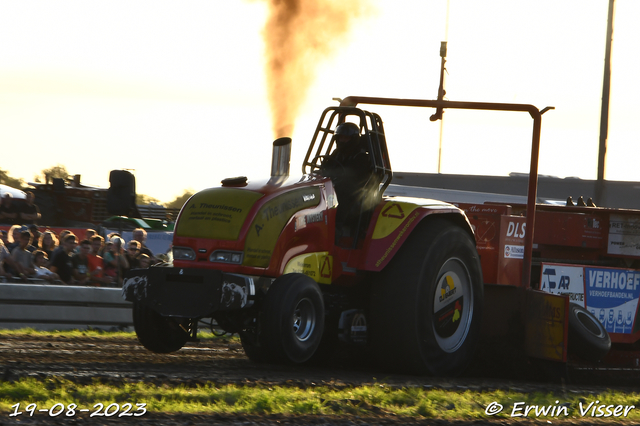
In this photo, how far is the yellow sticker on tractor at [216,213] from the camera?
603 centimetres

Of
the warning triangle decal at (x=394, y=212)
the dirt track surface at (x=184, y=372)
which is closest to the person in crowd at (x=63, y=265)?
the dirt track surface at (x=184, y=372)

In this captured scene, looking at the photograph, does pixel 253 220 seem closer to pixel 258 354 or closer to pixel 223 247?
pixel 223 247

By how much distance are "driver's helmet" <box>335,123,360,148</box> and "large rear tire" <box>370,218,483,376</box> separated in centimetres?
86

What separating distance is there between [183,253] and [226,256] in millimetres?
369

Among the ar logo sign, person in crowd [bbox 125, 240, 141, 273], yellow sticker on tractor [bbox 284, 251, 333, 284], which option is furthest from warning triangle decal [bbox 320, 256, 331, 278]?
person in crowd [bbox 125, 240, 141, 273]

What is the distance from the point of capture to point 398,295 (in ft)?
21.4

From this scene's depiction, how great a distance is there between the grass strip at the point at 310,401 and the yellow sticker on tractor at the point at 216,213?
1.34 m

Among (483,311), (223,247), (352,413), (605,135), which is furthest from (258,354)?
(605,135)

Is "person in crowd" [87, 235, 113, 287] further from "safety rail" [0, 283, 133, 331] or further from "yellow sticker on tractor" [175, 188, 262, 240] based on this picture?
"yellow sticker on tractor" [175, 188, 262, 240]

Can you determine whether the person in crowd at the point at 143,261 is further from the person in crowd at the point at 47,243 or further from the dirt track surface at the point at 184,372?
the dirt track surface at the point at 184,372

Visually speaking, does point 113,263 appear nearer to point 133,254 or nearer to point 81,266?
point 133,254

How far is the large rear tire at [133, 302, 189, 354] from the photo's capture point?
6.38 metres

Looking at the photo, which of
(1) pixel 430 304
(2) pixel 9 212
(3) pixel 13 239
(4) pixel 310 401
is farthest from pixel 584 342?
(2) pixel 9 212

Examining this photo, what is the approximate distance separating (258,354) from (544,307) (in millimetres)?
2547
